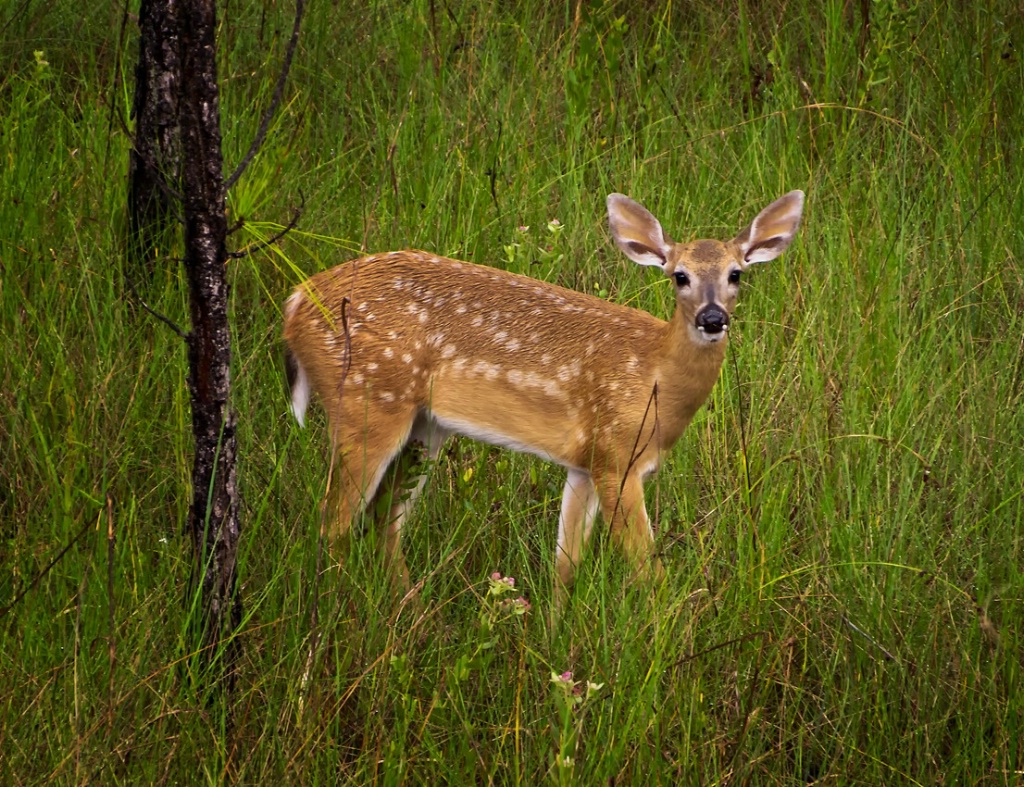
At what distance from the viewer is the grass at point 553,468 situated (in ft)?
10.1

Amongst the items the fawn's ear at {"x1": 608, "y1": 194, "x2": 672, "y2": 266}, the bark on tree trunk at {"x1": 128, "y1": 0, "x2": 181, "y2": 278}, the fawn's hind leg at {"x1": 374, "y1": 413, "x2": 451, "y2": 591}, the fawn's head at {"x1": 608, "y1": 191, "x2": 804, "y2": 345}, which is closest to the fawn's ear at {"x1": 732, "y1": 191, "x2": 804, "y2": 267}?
the fawn's head at {"x1": 608, "y1": 191, "x2": 804, "y2": 345}

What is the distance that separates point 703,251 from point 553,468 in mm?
863

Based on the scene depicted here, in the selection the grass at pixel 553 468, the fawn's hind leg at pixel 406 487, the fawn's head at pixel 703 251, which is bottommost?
the fawn's hind leg at pixel 406 487

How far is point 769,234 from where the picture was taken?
14.8 ft

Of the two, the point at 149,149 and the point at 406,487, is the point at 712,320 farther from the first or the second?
the point at 149,149

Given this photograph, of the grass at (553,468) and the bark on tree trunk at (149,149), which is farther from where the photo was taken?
the bark on tree trunk at (149,149)

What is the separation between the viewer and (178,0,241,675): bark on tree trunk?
9.82 ft

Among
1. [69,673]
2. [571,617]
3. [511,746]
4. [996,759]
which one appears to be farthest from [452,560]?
[996,759]

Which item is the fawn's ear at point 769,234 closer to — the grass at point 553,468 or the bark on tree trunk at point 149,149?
the grass at point 553,468

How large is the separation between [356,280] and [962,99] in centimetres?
285

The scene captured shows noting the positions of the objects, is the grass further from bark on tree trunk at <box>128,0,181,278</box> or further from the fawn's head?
the fawn's head

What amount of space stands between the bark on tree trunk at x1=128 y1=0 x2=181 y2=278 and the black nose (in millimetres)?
1530

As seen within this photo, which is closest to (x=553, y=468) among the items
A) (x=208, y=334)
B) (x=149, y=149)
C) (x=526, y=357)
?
(x=526, y=357)

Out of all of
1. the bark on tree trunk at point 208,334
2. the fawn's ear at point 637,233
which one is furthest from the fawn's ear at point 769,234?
the bark on tree trunk at point 208,334
